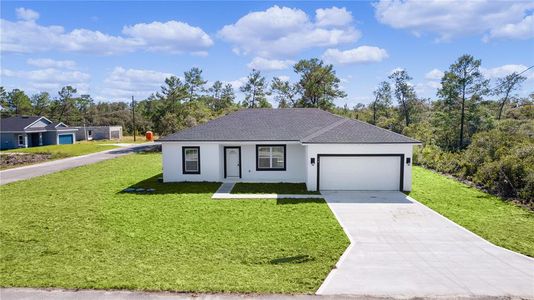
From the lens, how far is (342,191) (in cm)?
1633

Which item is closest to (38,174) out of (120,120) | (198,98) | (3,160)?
(3,160)

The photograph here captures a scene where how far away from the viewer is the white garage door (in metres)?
16.5

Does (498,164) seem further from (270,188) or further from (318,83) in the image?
(318,83)

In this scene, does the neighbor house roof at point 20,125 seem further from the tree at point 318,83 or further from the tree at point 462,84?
the tree at point 462,84

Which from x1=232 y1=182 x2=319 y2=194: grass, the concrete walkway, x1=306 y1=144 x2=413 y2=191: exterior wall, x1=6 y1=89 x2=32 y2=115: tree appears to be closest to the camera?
the concrete walkway

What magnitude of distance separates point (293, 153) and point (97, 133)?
51.1 metres

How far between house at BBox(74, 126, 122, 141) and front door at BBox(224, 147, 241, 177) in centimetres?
4589

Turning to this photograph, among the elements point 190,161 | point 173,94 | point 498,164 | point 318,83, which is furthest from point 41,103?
point 498,164

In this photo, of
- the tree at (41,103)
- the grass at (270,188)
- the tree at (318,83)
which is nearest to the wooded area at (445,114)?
the tree at (318,83)

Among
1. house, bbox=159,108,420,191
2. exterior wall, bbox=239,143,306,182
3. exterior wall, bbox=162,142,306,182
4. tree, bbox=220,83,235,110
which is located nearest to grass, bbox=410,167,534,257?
house, bbox=159,108,420,191

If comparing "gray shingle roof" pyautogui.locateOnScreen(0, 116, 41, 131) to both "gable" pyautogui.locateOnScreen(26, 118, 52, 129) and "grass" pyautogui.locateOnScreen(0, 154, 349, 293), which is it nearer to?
"gable" pyautogui.locateOnScreen(26, 118, 52, 129)

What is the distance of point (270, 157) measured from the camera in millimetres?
18562

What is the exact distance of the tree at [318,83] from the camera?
45.0 meters

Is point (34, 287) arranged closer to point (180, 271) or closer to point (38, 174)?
point (180, 271)
